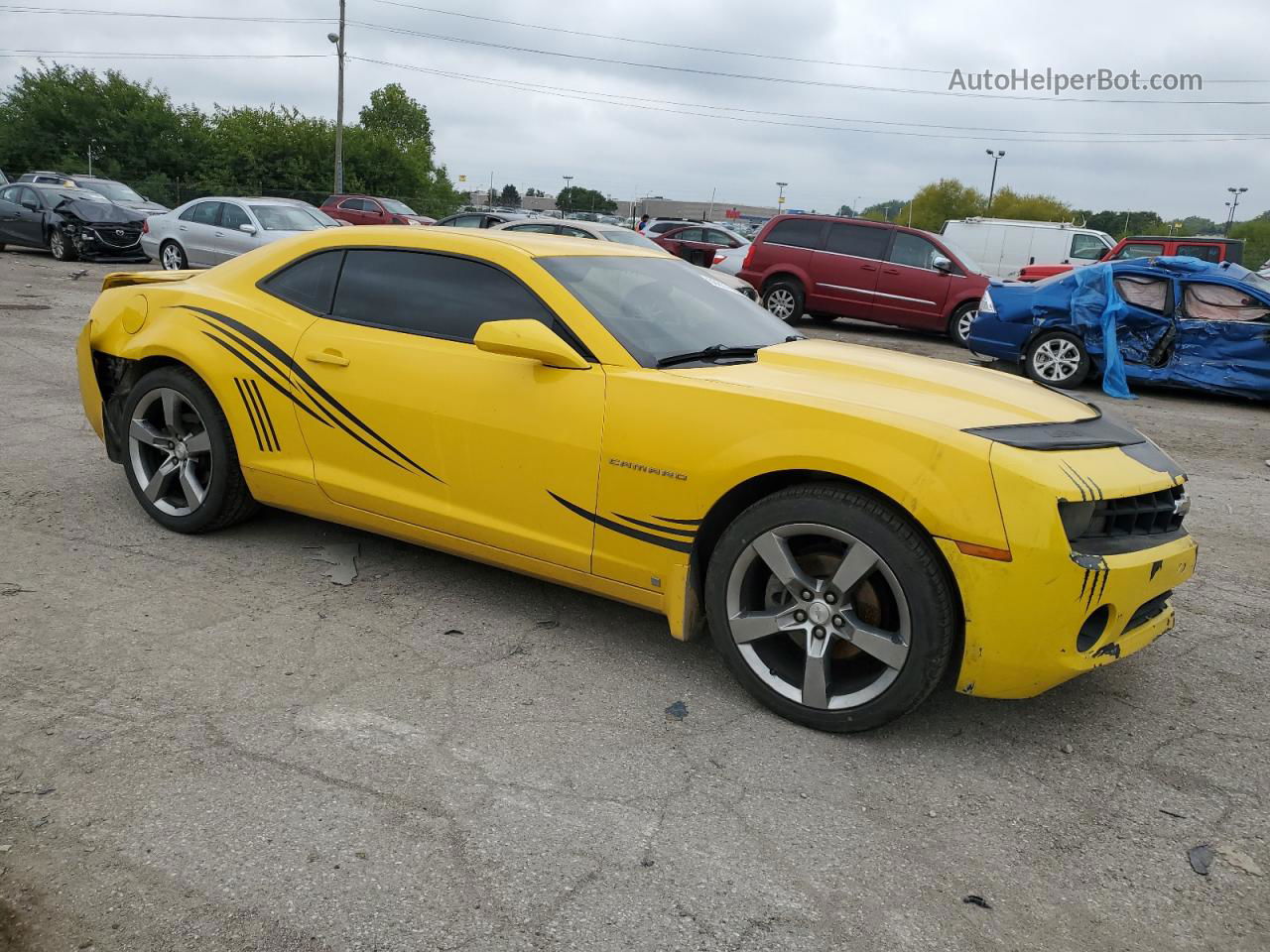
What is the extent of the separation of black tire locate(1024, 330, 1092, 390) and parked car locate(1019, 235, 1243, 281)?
6.66m

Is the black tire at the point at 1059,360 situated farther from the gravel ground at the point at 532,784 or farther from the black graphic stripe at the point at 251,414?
the black graphic stripe at the point at 251,414

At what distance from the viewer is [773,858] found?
2.48 metres

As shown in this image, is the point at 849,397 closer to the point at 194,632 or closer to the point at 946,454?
the point at 946,454

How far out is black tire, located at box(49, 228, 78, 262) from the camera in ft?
64.5

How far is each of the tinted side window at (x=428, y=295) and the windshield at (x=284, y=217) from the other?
13.2 m

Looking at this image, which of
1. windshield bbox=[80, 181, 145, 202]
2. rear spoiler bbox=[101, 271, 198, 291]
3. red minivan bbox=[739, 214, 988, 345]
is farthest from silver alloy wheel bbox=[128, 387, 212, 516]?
windshield bbox=[80, 181, 145, 202]

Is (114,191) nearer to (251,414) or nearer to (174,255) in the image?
(174,255)

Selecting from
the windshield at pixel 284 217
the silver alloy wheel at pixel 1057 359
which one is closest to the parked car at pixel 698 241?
the windshield at pixel 284 217

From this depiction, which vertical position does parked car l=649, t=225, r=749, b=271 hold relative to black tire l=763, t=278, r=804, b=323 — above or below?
above

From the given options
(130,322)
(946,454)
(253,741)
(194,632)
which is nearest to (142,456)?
(130,322)

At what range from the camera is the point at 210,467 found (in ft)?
14.4

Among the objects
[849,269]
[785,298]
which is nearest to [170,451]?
[785,298]

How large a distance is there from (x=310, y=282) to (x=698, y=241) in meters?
19.0

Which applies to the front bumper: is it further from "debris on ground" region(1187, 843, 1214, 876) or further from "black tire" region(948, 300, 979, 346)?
"black tire" region(948, 300, 979, 346)
